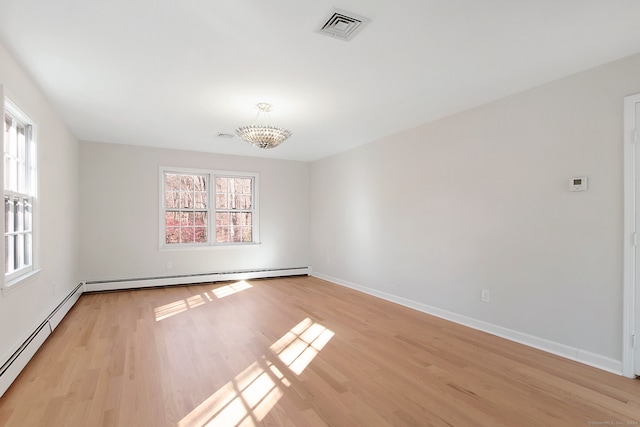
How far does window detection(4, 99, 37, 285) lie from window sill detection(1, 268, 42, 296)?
0.02 metres

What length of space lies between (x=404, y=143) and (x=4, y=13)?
4151mm

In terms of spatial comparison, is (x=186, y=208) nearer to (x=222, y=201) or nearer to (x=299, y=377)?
(x=222, y=201)

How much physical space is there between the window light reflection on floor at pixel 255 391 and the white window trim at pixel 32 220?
1753 mm

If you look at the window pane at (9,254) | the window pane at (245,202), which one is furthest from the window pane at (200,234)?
the window pane at (9,254)

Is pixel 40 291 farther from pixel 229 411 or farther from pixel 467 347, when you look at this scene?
pixel 467 347

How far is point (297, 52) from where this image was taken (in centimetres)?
255

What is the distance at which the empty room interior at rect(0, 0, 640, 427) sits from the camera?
2117 millimetres

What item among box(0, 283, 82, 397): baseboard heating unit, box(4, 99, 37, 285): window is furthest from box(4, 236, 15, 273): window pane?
box(0, 283, 82, 397): baseboard heating unit

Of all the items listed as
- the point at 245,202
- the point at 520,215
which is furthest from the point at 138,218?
the point at 520,215

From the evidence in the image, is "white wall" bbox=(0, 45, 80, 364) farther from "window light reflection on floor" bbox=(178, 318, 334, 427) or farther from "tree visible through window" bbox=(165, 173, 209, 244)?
"window light reflection on floor" bbox=(178, 318, 334, 427)

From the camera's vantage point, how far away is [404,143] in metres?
4.74

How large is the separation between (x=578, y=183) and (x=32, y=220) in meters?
4.98

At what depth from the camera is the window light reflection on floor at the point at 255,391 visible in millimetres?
1989

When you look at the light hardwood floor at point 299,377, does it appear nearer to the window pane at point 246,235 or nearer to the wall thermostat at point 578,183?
the wall thermostat at point 578,183
